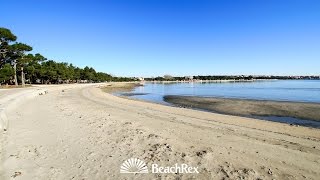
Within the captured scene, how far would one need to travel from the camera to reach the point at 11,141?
34.7 feet

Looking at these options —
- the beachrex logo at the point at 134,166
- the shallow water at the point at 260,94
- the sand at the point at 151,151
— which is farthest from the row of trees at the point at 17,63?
the beachrex logo at the point at 134,166

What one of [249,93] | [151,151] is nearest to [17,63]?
[249,93]

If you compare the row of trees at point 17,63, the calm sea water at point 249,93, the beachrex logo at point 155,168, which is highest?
the row of trees at point 17,63

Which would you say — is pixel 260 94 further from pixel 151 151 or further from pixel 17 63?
pixel 17 63

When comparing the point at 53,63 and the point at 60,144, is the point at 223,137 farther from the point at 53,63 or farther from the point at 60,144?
the point at 53,63

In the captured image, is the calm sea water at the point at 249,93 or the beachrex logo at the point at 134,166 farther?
the calm sea water at the point at 249,93

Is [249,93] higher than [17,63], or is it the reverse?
[17,63]

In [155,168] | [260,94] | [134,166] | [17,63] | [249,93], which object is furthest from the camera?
[17,63]

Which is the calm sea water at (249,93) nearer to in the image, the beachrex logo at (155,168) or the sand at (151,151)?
the sand at (151,151)

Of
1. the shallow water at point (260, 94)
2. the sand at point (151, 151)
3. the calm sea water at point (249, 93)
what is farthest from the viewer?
the calm sea water at point (249, 93)

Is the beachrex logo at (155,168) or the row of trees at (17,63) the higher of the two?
the row of trees at (17,63)

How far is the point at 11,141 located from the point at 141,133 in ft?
16.8

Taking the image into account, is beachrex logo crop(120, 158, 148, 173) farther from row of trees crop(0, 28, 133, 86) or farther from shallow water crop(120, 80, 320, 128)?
row of trees crop(0, 28, 133, 86)

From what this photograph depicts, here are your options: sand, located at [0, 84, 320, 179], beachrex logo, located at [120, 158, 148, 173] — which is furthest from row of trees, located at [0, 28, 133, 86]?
beachrex logo, located at [120, 158, 148, 173]
